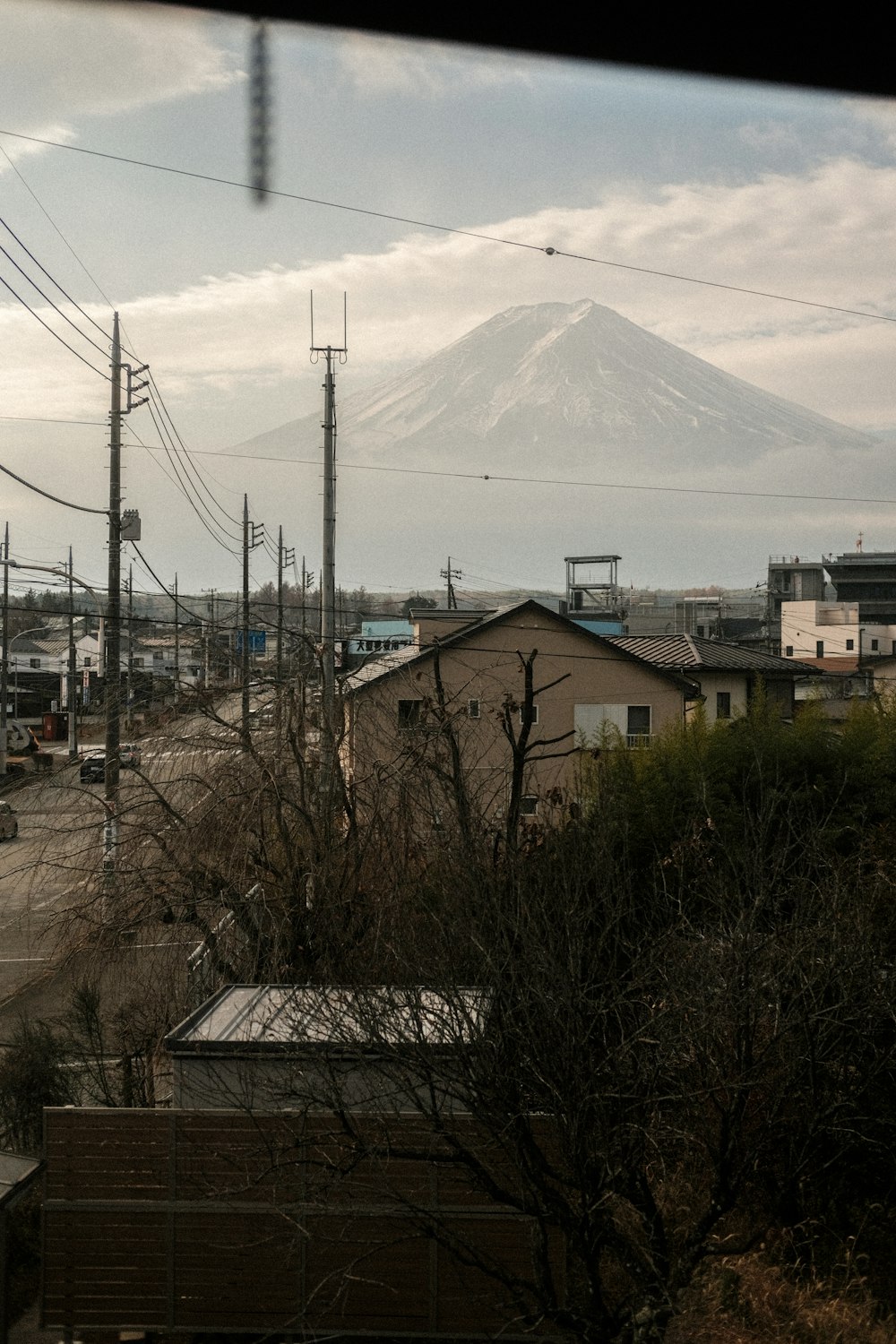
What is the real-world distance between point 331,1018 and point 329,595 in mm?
13583

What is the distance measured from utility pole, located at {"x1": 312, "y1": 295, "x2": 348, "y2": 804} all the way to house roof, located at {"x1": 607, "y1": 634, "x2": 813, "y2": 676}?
45.8 ft

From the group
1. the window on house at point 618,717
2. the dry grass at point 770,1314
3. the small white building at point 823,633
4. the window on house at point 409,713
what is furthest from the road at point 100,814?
the small white building at point 823,633

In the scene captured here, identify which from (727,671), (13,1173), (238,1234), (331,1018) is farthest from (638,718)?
(13,1173)

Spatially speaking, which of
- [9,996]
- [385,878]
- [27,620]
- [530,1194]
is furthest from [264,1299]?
[27,620]

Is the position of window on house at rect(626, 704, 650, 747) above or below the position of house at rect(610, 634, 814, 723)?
below

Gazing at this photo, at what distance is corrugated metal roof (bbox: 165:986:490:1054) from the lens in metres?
7.16

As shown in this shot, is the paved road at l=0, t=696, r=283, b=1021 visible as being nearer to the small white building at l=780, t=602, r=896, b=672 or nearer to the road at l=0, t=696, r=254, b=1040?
the road at l=0, t=696, r=254, b=1040

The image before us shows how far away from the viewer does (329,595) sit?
825 inches

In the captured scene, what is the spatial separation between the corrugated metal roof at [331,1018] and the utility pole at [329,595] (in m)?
4.30

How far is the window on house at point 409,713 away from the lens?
16297mm

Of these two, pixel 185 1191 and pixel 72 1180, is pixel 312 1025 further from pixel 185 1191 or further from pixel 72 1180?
pixel 72 1180

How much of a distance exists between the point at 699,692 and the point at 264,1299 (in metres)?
27.6

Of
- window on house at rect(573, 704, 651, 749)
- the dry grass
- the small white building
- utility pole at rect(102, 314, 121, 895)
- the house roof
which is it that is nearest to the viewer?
the dry grass

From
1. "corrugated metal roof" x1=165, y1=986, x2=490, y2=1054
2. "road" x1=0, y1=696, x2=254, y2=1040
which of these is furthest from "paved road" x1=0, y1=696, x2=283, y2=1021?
"corrugated metal roof" x1=165, y1=986, x2=490, y2=1054
